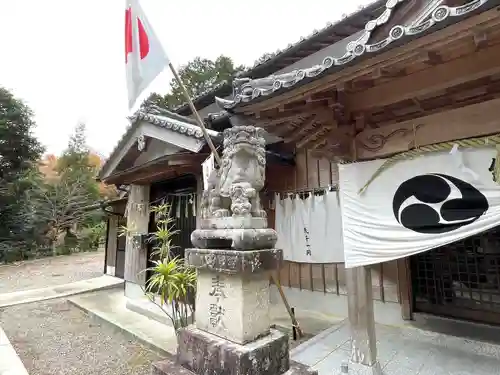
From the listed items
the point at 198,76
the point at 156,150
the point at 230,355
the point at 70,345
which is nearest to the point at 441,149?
the point at 230,355

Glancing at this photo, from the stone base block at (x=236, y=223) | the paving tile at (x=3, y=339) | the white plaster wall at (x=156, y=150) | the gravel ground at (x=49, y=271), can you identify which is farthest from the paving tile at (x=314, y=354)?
the gravel ground at (x=49, y=271)

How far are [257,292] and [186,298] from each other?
241 centimetres

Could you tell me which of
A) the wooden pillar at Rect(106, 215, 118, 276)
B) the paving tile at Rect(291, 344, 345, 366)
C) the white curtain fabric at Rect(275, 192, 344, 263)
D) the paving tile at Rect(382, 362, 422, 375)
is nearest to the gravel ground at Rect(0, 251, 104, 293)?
the wooden pillar at Rect(106, 215, 118, 276)

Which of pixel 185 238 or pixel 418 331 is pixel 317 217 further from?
pixel 185 238

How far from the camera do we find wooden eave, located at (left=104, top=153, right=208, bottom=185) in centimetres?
683

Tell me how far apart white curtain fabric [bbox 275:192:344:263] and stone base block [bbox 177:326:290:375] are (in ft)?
12.2

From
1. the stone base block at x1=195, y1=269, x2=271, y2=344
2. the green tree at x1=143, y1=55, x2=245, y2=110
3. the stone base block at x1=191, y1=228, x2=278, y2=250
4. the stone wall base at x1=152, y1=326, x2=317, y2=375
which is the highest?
the green tree at x1=143, y1=55, x2=245, y2=110

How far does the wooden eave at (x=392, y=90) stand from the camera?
9.13 feet

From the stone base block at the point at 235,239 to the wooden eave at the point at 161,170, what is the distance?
3.88m

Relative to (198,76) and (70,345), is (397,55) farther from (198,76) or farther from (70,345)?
(198,76)

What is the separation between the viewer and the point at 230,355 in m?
2.43

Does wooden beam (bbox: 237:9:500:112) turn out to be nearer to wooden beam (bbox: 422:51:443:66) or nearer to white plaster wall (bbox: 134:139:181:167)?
wooden beam (bbox: 422:51:443:66)

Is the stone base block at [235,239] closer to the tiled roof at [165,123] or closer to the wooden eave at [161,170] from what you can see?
the tiled roof at [165,123]

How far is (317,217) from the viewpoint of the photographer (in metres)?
6.50
